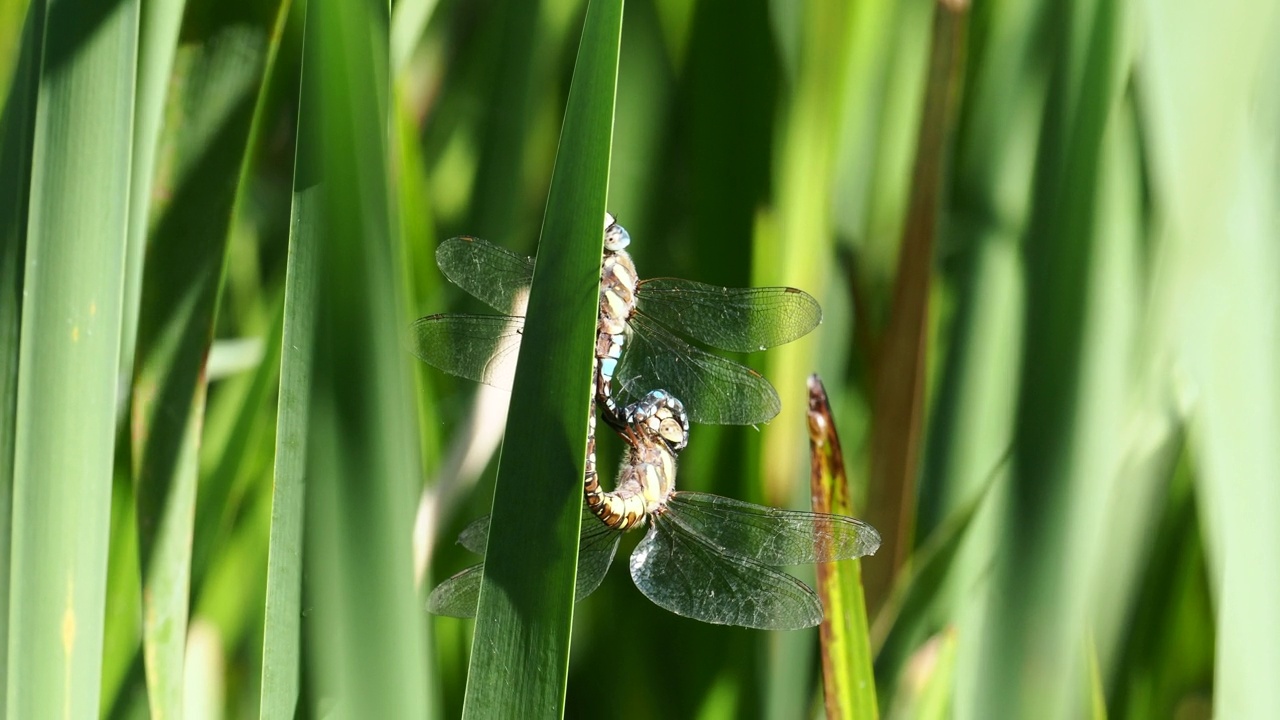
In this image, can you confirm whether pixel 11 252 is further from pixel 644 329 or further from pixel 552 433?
pixel 644 329

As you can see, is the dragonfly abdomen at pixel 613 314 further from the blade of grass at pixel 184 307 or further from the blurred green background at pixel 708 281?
the blade of grass at pixel 184 307

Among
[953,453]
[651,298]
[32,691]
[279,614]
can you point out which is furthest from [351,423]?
[953,453]

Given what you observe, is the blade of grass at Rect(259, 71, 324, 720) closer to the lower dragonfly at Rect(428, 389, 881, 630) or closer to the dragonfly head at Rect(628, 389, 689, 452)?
the lower dragonfly at Rect(428, 389, 881, 630)

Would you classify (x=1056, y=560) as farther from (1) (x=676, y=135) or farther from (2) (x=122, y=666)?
(2) (x=122, y=666)

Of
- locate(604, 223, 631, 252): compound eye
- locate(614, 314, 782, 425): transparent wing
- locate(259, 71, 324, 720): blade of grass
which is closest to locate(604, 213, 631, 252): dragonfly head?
locate(604, 223, 631, 252): compound eye

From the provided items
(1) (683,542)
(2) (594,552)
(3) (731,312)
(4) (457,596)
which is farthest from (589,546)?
(3) (731,312)

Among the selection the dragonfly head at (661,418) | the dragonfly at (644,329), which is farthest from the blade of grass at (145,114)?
the dragonfly head at (661,418)

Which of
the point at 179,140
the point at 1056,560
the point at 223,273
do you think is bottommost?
the point at 1056,560
